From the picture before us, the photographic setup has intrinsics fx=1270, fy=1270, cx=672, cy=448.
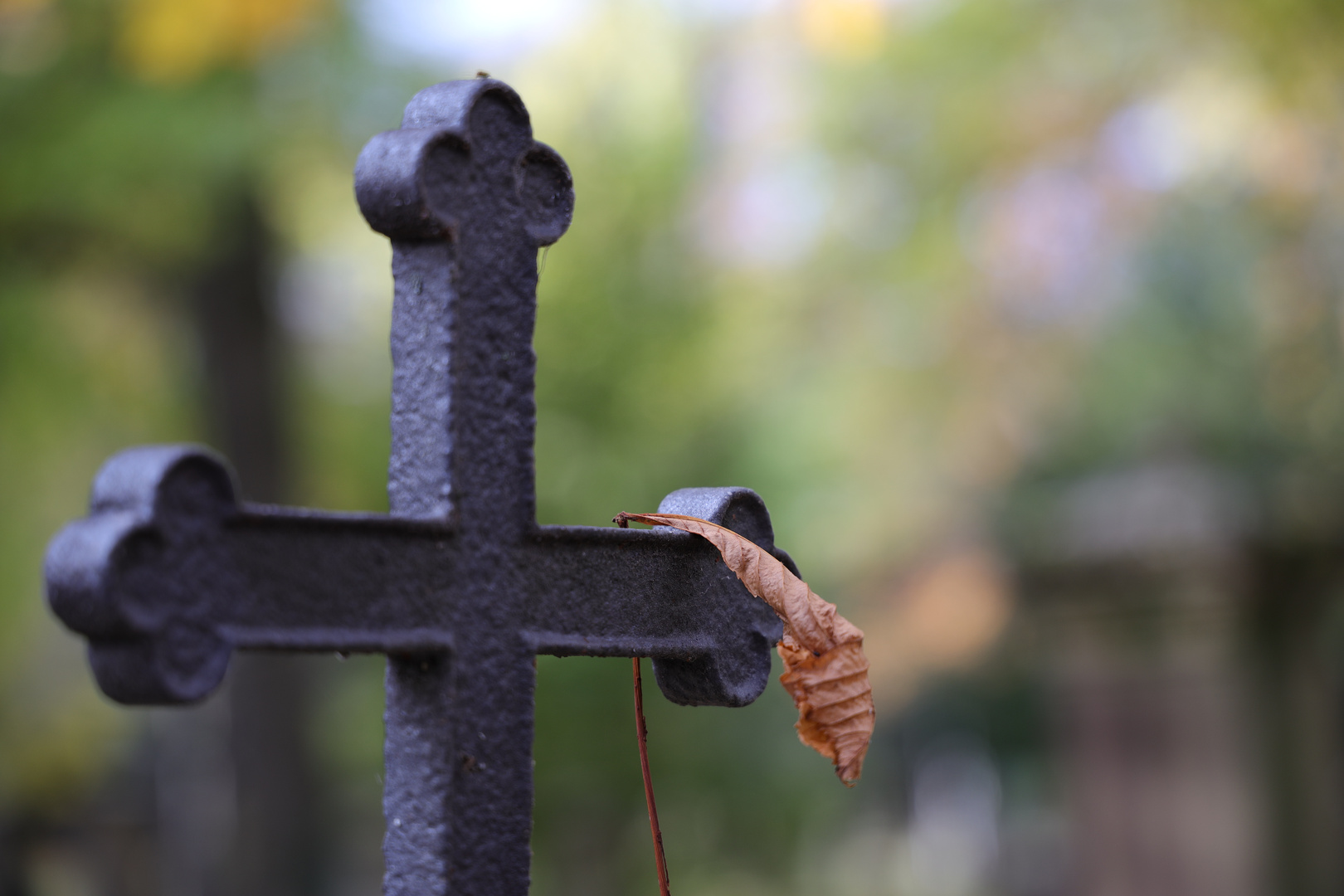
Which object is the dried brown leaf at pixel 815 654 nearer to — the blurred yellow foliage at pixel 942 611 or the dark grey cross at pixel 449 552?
the dark grey cross at pixel 449 552

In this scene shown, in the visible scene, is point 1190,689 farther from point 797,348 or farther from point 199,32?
point 199,32

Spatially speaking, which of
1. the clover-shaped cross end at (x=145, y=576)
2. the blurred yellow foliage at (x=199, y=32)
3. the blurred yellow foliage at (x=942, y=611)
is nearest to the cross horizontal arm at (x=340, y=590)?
the clover-shaped cross end at (x=145, y=576)

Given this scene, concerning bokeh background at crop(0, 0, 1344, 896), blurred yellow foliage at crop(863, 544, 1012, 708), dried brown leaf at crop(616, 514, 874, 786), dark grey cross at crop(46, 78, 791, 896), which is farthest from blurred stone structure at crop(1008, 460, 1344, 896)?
dark grey cross at crop(46, 78, 791, 896)

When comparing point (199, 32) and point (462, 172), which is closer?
point (462, 172)

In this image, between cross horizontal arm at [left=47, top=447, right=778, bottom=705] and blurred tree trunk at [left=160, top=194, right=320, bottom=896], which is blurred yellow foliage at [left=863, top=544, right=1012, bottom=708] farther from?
cross horizontal arm at [left=47, top=447, right=778, bottom=705]

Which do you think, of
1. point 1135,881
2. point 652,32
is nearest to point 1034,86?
point 652,32

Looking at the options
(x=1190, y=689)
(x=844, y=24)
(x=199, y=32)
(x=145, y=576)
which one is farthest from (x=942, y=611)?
(x=145, y=576)
